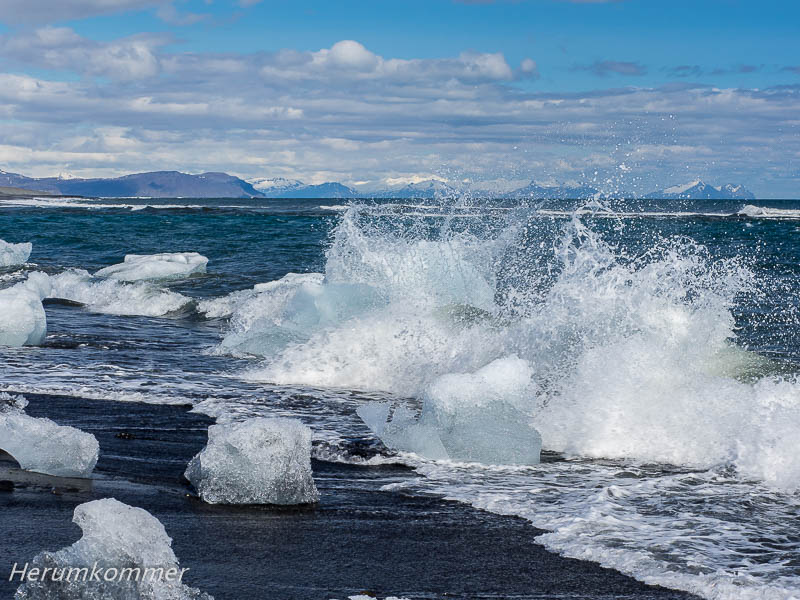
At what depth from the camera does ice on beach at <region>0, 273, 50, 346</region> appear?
951cm

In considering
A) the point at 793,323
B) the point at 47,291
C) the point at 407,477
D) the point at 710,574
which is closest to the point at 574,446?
the point at 407,477

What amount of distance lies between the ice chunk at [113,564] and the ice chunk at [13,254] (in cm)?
1780

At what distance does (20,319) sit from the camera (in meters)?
9.52

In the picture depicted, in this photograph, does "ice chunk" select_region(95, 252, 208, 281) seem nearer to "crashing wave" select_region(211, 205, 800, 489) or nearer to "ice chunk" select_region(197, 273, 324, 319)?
"ice chunk" select_region(197, 273, 324, 319)

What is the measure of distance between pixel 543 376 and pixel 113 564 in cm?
466

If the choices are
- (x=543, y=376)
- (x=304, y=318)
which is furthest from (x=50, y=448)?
(x=304, y=318)

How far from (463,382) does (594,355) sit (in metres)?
1.61

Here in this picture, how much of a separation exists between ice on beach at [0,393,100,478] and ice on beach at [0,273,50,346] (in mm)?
4926

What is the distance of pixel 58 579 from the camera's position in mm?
3098

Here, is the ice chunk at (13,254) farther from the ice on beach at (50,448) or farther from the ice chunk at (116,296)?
the ice on beach at (50,448)

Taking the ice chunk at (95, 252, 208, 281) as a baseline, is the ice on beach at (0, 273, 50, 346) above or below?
below

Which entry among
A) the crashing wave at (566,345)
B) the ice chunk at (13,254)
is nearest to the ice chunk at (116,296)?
the crashing wave at (566,345)

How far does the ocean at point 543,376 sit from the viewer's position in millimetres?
4555

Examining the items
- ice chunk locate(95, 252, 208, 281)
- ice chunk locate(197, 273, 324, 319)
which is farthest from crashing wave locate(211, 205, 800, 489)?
ice chunk locate(95, 252, 208, 281)
